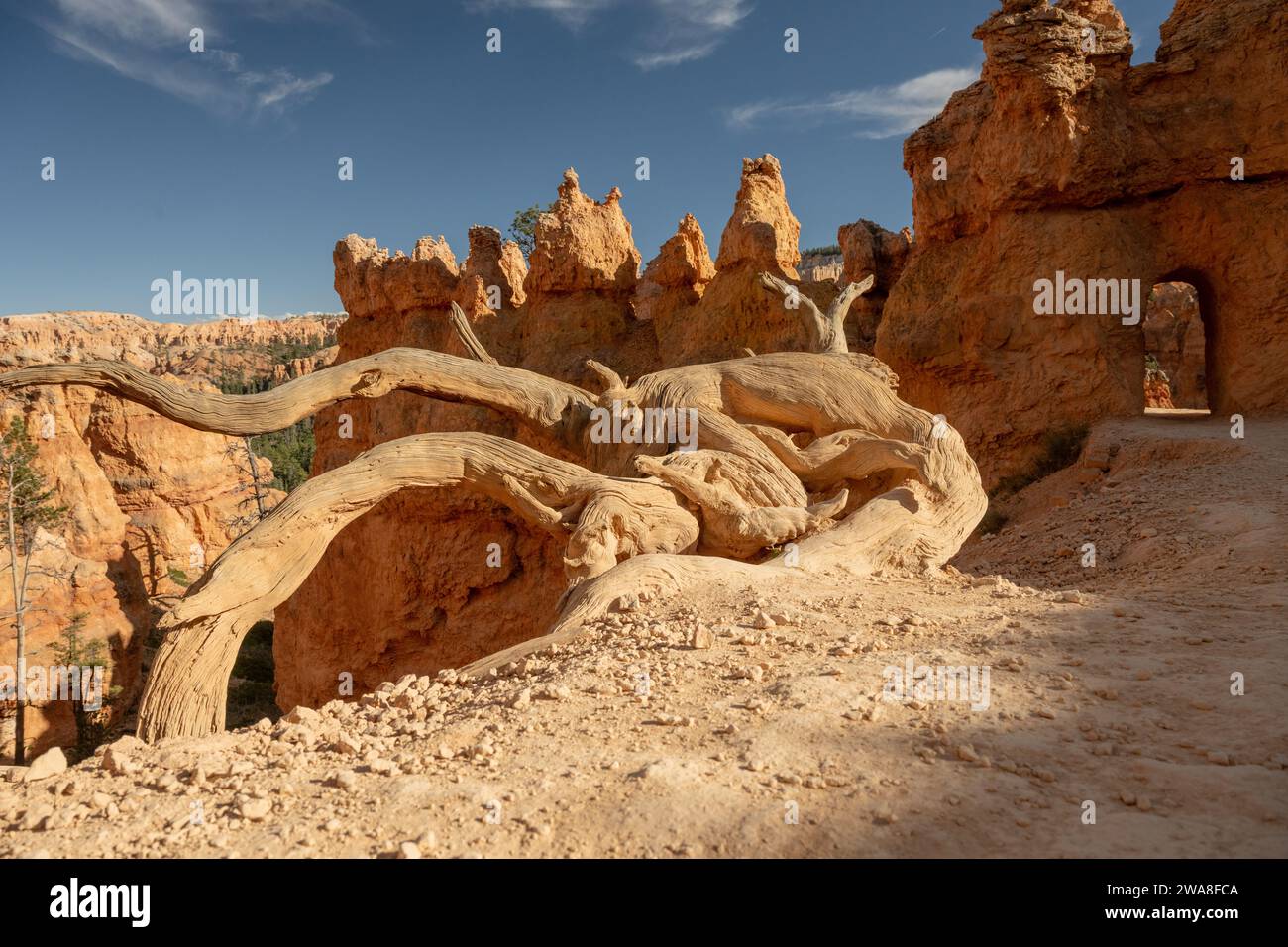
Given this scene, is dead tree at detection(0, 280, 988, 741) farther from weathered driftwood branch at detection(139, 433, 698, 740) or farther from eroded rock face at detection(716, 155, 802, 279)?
eroded rock face at detection(716, 155, 802, 279)

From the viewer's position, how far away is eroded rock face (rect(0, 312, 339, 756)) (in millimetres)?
14219

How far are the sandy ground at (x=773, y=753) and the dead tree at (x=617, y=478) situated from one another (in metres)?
1.00

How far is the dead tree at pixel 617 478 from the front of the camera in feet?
16.8

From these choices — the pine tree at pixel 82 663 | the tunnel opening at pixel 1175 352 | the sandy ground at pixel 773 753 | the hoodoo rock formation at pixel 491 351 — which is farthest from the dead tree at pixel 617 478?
the tunnel opening at pixel 1175 352

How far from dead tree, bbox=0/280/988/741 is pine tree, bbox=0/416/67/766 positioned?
9.91 meters

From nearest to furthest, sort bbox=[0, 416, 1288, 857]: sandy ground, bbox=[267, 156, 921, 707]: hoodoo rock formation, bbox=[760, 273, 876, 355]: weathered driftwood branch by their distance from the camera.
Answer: bbox=[0, 416, 1288, 857]: sandy ground → bbox=[760, 273, 876, 355]: weathered driftwood branch → bbox=[267, 156, 921, 707]: hoodoo rock formation

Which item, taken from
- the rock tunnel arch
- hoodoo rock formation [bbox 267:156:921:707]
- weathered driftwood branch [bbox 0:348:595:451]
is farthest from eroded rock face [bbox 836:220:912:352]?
weathered driftwood branch [bbox 0:348:595:451]

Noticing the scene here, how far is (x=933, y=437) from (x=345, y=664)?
28.6ft

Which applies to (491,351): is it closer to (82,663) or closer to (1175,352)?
(82,663)

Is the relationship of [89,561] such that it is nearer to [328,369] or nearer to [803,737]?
[328,369]

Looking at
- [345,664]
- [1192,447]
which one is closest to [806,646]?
[1192,447]

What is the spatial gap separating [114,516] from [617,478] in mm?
15297

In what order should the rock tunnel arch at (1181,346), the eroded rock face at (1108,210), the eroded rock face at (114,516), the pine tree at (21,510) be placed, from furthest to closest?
the eroded rock face at (114,516), the pine tree at (21,510), the rock tunnel arch at (1181,346), the eroded rock face at (1108,210)

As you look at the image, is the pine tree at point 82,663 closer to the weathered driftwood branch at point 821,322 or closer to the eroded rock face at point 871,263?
the weathered driftwood branch at point 821,322
